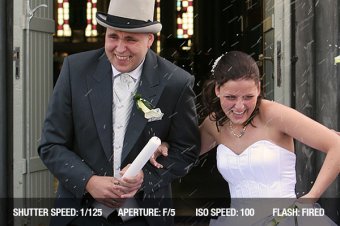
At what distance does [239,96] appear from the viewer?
3.08m

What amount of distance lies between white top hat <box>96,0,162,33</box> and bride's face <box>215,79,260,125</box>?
16.3 inches

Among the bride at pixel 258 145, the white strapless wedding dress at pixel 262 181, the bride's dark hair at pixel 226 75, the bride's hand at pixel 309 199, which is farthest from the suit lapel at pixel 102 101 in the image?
the bride's hand at pixel 309 199

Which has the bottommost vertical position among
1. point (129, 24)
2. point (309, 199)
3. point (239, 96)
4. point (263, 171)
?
point (309, 199)

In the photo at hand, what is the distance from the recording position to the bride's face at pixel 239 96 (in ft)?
10.1

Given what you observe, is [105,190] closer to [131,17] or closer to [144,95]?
[144,95]

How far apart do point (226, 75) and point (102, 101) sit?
0.56 meters

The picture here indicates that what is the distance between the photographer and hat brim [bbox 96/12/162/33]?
3029 mm

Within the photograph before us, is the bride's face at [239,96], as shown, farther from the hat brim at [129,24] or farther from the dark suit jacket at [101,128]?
the hat brim at [129,24]

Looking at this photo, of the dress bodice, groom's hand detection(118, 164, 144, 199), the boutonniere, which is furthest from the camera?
the dress bodice

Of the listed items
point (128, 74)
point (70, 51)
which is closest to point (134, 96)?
point (128, 74)

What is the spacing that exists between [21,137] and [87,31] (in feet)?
28.8

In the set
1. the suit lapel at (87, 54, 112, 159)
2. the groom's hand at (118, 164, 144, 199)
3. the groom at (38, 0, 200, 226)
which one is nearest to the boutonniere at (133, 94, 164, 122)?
the groom at (38, 0, 200, 226)

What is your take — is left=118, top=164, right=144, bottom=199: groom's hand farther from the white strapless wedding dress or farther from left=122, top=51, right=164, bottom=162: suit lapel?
the white strapless wedding dress

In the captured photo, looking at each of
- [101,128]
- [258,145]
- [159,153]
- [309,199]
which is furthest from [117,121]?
[309,199]
